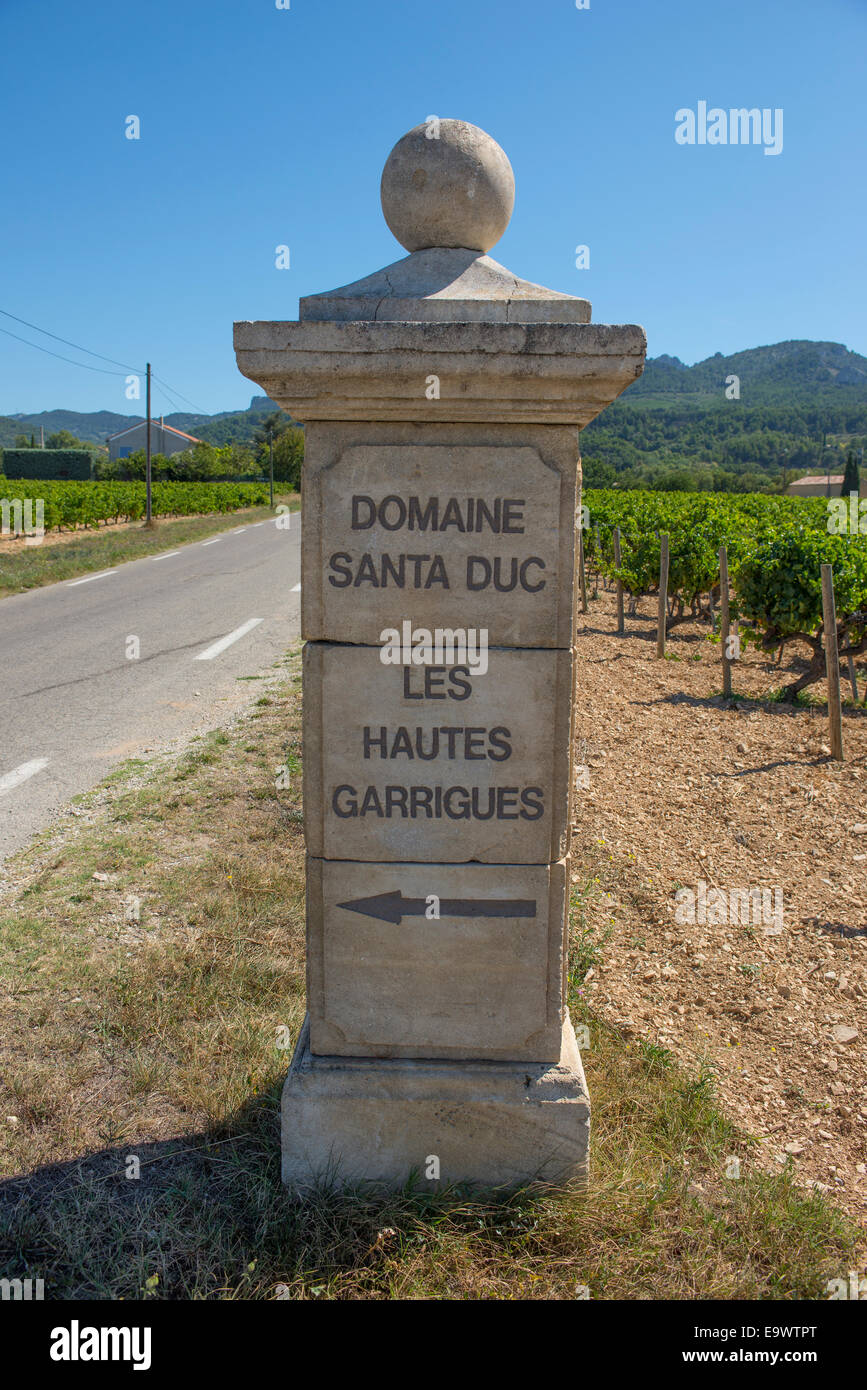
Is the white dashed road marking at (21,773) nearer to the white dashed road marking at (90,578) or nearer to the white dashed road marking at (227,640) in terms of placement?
the white dashed road marking at (227,640)

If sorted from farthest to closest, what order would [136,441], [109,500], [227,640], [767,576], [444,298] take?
1. [136,441]
2. [109,500]
3. [227,640]
4. [767,576]
5. [444,298]

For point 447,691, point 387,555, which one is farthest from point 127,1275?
point 387,555

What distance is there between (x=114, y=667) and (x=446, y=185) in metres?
7.56

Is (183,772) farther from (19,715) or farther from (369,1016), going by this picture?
(369,1016)

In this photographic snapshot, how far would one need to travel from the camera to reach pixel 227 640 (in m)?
10.5

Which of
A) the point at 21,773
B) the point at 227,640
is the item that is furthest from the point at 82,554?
the point at 21,773

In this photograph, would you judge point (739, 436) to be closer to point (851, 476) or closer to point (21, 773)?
point (851, 476)

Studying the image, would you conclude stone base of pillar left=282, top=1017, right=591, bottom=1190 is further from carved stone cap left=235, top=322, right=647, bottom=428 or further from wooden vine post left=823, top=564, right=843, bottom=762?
wooden vine post left=823, top=564, right=843, bottom=762

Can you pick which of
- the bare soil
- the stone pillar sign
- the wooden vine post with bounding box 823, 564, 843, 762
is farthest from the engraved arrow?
the wooden vine post with bounding box 823, 564, 843, 762

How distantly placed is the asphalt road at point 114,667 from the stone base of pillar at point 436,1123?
2.87 metres

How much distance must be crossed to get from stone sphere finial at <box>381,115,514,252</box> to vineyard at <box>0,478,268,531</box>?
28.8 meters

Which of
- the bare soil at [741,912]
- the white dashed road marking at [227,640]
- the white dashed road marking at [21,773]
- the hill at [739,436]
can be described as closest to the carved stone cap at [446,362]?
the bare soil at [741,912]

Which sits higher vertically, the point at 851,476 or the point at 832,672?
the point at 851,476

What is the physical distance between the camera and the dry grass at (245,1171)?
2145mm
